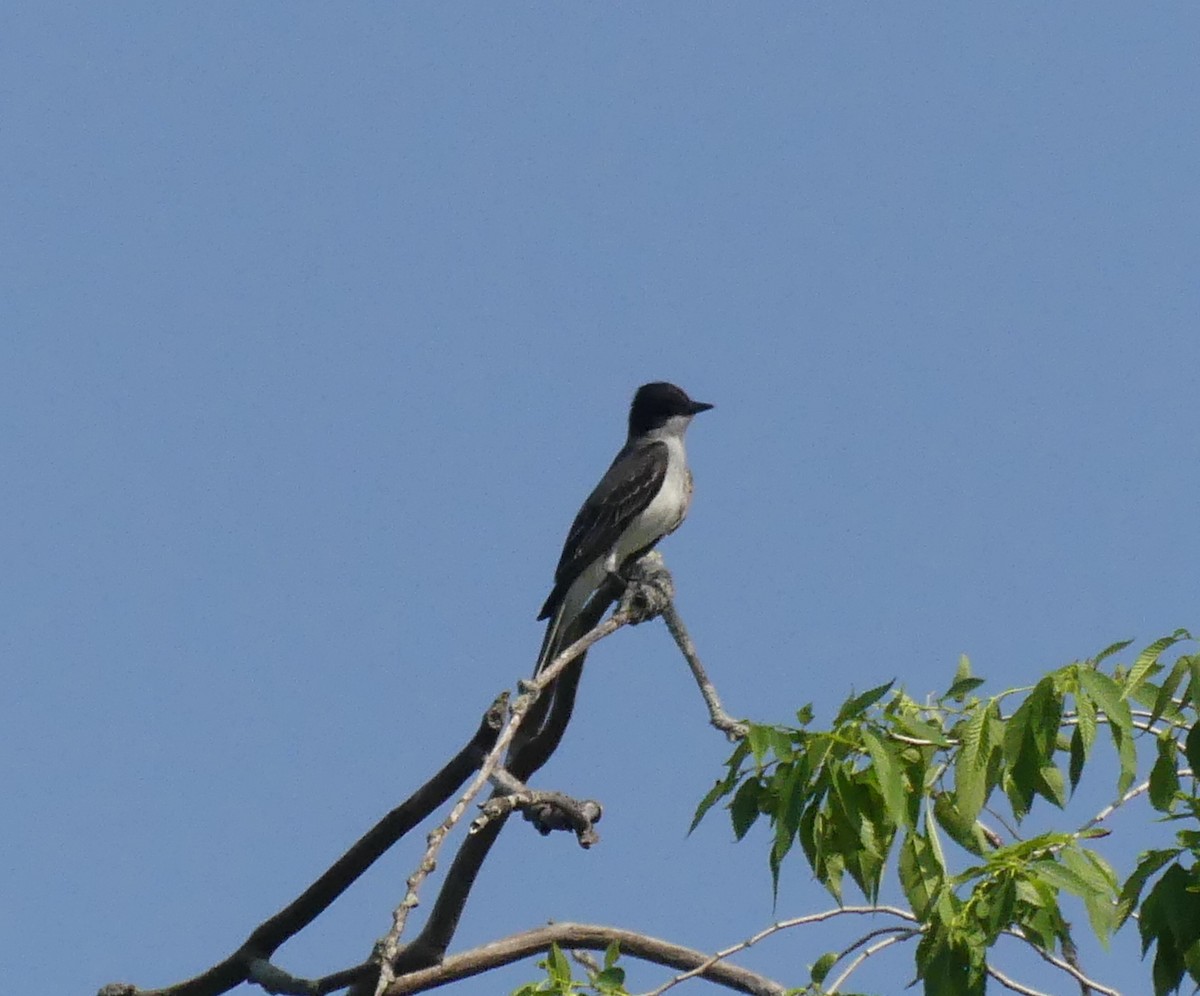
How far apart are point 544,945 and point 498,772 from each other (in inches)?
39.7

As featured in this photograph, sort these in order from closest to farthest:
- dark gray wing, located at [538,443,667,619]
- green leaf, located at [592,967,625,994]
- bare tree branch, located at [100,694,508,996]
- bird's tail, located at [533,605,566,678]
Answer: green leaf, located at [592,967,625,994]
bare tree branch, located at [100,694,508,996]
bird's tail, located at [533,605,566,678]
dark gray wing, located at [538,443,667,619]

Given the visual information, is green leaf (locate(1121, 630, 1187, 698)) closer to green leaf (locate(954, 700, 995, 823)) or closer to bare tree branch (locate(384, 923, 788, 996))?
green leaf (locate(954, 700, 995, 823))

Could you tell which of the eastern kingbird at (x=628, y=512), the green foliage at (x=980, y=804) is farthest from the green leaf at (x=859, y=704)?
the eastern kingbird at (x=628, y=512)

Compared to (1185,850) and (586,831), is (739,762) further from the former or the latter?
(1185,850)

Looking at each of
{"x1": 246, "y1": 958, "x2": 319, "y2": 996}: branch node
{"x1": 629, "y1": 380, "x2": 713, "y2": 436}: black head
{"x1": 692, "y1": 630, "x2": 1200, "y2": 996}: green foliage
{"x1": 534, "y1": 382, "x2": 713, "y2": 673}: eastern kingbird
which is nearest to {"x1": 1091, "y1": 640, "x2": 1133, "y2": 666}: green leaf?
{"x1": 692, "y1": 630, "x2": 1200, "y2": 996}: green foliage

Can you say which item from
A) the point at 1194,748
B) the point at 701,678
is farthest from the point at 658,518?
the point at 1194,748

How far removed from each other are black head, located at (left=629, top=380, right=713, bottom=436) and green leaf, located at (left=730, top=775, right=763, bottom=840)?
8984 millimetres

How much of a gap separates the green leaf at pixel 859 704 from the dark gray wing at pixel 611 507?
6639 mm

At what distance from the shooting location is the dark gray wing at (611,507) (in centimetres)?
1248

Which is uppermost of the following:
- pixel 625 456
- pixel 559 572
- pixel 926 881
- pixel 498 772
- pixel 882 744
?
pixel 625 456

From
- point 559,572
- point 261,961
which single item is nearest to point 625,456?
point 559,572

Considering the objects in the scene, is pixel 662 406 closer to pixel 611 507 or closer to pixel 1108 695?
pixel 611 507

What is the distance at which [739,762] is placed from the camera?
5.57m

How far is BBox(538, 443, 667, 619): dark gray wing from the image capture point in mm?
12477
